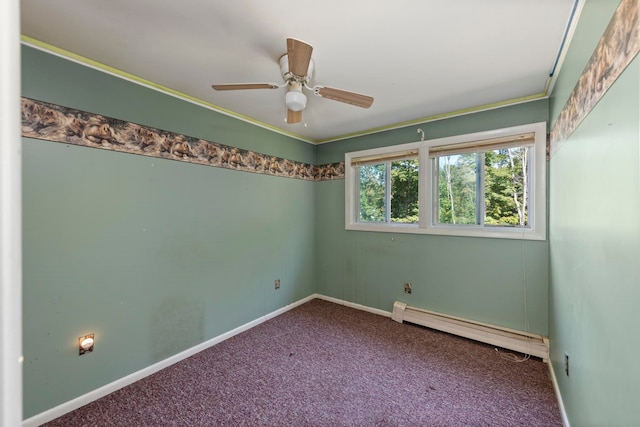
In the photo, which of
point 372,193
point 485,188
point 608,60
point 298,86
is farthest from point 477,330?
point 298,86

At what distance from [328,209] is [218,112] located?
6.20ft

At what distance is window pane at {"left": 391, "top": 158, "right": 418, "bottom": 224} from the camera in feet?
10.5

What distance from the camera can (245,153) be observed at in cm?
298

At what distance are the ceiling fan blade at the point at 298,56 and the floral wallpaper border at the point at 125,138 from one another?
1.35 metres

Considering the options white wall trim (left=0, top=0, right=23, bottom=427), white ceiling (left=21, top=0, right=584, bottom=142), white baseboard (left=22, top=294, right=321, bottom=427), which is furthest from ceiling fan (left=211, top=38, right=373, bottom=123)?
white baseboard (left=22, top=294, right=321, bottom=427)

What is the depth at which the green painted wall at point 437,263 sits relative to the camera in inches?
98.0

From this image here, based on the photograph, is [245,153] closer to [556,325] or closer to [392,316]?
[392,316]

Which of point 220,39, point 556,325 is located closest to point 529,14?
point 220,39

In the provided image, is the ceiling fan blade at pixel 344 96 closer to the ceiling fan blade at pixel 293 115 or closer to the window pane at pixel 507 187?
the ceiling fan blade at pixel 293 115

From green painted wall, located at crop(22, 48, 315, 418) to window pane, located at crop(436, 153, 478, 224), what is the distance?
6.83 ft

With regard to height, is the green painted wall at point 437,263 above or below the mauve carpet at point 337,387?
above

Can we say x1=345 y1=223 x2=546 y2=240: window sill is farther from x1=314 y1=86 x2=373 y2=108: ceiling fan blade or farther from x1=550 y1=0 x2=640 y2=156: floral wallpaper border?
x1=314 y1=86 x2=373 y2=108: ceiling fan blade

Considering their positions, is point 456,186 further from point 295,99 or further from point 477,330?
point 295,99

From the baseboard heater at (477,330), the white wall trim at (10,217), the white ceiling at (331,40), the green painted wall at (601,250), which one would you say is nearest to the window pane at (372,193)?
the baseboard heater at (477,330)
